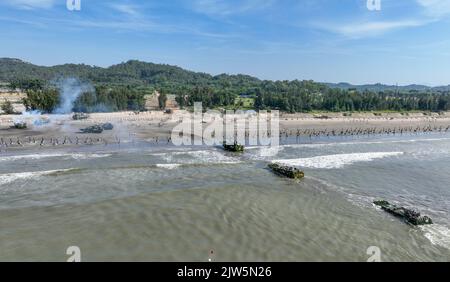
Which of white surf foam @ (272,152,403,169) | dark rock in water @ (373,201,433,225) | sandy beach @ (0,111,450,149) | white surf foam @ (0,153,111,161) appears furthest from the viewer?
sandy beach @ (0,111,450,149)

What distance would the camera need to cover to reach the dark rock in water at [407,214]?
108ft

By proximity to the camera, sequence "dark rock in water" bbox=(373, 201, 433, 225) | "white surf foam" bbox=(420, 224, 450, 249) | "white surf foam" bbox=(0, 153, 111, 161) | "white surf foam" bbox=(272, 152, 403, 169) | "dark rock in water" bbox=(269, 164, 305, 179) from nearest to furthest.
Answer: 1. "white surf foam" bbox=(420, 224, 450, 249)
2. "dark rock in water" bbox=(373, 201, 433, 225)
3. "dark rock in water" bbox=(269, 164, 305, 179)
4. "white surf foam" bbox=(0, 153, 111, 161)
5. "white surf foam" bbox=(272, 152, 403, 169)

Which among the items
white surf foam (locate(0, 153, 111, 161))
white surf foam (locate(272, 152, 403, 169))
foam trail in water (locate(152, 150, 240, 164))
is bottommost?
white surf foam (locate(272, 152, 403, 169))

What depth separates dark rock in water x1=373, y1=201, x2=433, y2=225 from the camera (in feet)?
108

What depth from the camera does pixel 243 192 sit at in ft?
130

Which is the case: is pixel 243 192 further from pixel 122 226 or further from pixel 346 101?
pixel 346 101

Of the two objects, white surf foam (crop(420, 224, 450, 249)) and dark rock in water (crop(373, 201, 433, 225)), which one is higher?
dark rock in water (crop(373, 201, 433, 225))

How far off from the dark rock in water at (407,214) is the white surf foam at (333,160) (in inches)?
748

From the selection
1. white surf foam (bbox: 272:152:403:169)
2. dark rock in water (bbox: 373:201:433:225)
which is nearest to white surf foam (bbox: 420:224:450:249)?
dark rock in water (bbox: 373:201:433:225)

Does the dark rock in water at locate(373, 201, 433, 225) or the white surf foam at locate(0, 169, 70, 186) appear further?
the white surf foam at locate(0, 169, 70, 186)

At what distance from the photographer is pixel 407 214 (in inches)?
1331

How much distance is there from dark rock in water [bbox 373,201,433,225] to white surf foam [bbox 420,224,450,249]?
572 millimetres

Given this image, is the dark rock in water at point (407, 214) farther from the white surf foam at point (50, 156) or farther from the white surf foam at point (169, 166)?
the white surf foam at point (50, 156)

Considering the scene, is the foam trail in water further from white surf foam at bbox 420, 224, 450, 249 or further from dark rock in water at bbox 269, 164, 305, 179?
white surf foam at bbox 420, 224, 450, 249
